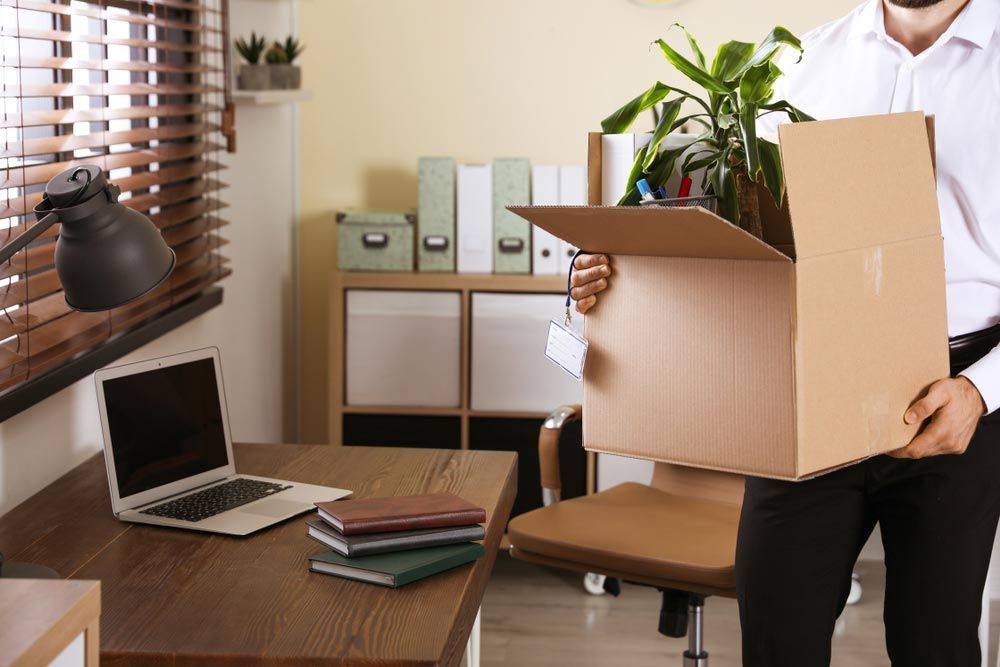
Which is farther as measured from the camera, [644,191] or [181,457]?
[181,457]

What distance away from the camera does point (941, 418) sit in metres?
1.42

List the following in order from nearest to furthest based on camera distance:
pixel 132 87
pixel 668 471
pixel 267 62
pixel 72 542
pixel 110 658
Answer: pixel 110 658
pixel 72 542
pixel 132 87
pixel 668 471
pixel 267 62

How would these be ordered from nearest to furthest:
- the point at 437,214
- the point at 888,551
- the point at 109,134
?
the point at 888,551 → the point at 109,134 → the point at 437,214

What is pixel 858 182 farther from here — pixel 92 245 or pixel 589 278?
pixel 92 245

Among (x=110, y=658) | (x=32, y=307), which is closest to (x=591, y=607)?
(x=32, y=307)

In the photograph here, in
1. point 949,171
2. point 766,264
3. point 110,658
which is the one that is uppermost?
point 949,171

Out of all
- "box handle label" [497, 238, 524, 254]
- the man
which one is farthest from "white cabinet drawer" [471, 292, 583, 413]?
the man

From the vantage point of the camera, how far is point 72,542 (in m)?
1.53

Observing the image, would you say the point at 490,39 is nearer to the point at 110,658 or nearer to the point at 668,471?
the point at 668,471

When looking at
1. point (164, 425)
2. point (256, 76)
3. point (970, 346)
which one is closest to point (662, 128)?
point (970, 346)

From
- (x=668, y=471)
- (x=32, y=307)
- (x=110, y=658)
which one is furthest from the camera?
(x=668, y=471)

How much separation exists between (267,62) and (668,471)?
5.03 ft

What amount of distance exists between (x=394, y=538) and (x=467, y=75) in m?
2.24

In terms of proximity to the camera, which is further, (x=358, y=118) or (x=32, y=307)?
(x=358, y=118)
